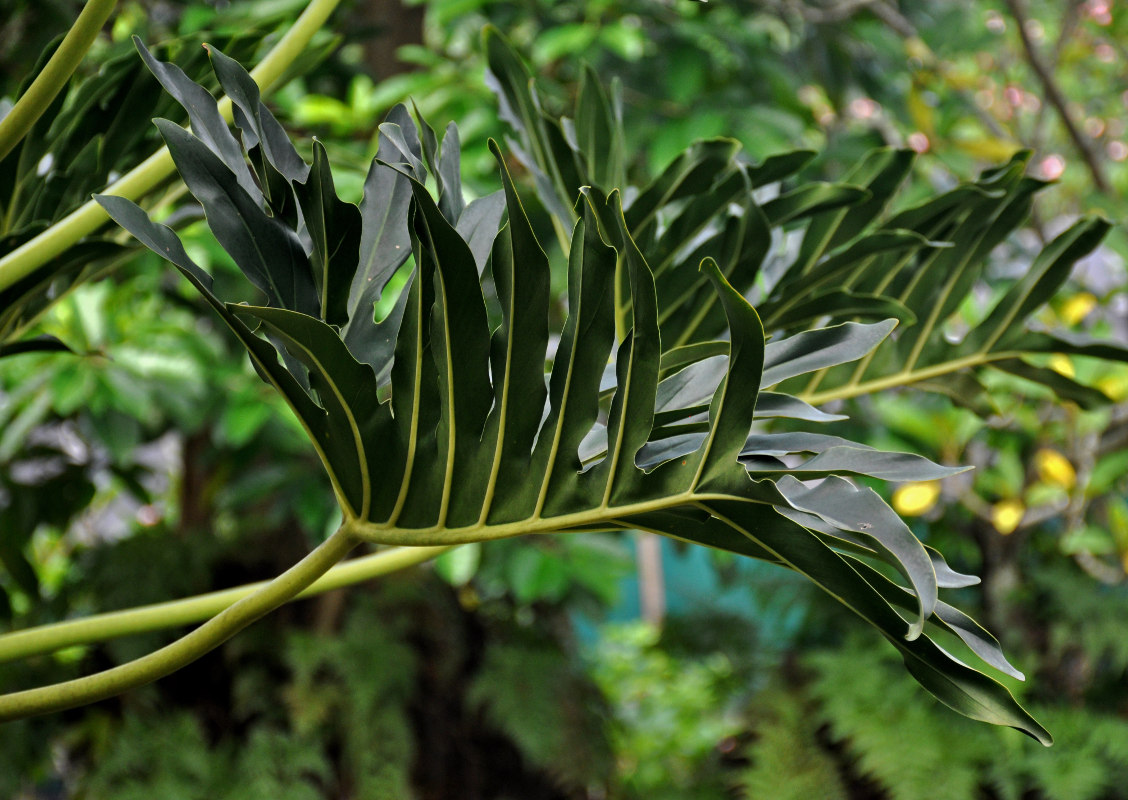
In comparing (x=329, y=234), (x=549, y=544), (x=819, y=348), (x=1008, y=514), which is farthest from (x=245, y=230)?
(x=1008, y=514)

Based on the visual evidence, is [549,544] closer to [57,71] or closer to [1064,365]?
[1064,365]

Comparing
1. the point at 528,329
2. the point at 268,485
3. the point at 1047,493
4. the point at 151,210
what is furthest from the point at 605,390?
the point at 1047,493

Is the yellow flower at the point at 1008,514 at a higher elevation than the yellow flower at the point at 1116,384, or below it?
below

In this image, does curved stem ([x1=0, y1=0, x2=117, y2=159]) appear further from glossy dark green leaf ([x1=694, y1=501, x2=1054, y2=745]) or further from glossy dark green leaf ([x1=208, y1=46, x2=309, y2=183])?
glossy dark green leaf ([x1=694, y1=501, x2=1054, y2=745])

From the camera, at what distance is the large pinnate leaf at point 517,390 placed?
0.32m

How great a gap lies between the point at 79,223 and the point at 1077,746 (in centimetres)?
156

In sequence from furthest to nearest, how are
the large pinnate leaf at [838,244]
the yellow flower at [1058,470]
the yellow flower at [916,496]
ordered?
the yellow flower at [1058,470]
the yellow flower at [916,496]
the large pinnate leaf at [838,244]

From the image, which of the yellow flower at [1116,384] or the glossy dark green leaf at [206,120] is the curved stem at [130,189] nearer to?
the glossy dark green leaf at [206,120]

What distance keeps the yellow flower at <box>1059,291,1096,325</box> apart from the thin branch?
8.6 inches

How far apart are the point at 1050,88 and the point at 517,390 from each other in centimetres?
128

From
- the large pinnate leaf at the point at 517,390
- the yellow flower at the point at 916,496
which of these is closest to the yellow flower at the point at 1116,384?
the yellow flower at the point at 916,496

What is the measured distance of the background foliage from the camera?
4.02 ft

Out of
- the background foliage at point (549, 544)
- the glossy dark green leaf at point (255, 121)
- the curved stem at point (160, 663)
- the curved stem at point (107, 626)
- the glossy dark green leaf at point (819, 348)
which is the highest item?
the glossy dark green leaf at point (255, 121)

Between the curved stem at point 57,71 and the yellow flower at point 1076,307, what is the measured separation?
1360mm
